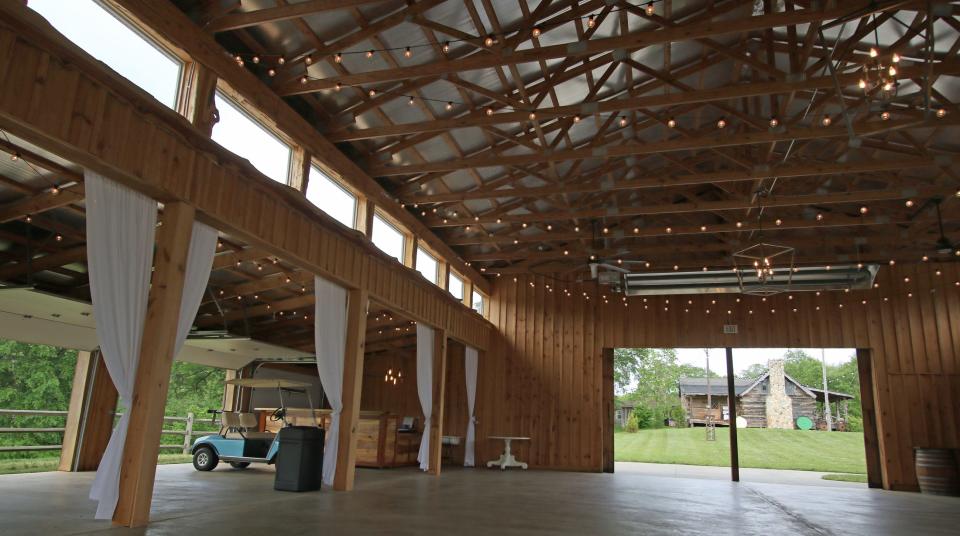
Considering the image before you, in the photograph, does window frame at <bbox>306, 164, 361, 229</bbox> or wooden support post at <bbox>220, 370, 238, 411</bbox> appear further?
wooden support post at <bbox>220, 370, 238, 411</bbox>

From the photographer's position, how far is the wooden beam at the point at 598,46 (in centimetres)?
568

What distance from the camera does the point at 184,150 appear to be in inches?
220

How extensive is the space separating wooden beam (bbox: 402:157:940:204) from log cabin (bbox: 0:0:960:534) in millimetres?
45

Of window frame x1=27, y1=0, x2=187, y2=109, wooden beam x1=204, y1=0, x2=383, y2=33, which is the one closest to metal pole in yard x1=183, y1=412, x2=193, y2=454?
window frame x1=27, y1=0, x2=187, y2=109

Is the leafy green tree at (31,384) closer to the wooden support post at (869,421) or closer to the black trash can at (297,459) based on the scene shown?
the black trash can at (297,459)

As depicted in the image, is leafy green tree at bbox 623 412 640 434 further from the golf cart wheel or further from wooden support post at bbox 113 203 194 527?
wooden support post at bbox 113 203 194 527

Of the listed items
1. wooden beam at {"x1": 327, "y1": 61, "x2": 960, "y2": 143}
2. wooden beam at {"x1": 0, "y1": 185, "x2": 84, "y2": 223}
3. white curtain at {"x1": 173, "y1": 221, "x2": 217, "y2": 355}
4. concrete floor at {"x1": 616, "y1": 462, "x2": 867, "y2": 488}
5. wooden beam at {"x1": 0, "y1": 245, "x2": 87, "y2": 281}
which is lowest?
concrete floor at {"x1": 616, "y1": 462, "x2": 867, "y2": 488}

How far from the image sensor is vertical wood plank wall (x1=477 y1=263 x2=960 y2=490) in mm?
12641

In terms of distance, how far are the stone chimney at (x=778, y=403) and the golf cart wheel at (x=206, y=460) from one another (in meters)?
20.1

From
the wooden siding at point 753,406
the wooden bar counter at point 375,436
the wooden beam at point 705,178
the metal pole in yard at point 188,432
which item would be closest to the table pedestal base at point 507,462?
the wooden bar counter at point 375,436

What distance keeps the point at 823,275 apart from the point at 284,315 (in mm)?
11077

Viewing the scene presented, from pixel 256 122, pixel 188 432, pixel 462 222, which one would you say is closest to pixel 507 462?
pixel 462 222

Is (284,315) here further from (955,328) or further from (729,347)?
(955,328)

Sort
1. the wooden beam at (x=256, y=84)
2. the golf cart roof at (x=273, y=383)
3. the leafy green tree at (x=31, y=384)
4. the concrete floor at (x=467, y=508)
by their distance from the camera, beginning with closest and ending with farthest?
the concrete floor at (x=467, y=508), the wooden beam at (x=256, y=84), the golf cart roof at (x=273, y=383), the leafy green tree at (x=31, y=384)
